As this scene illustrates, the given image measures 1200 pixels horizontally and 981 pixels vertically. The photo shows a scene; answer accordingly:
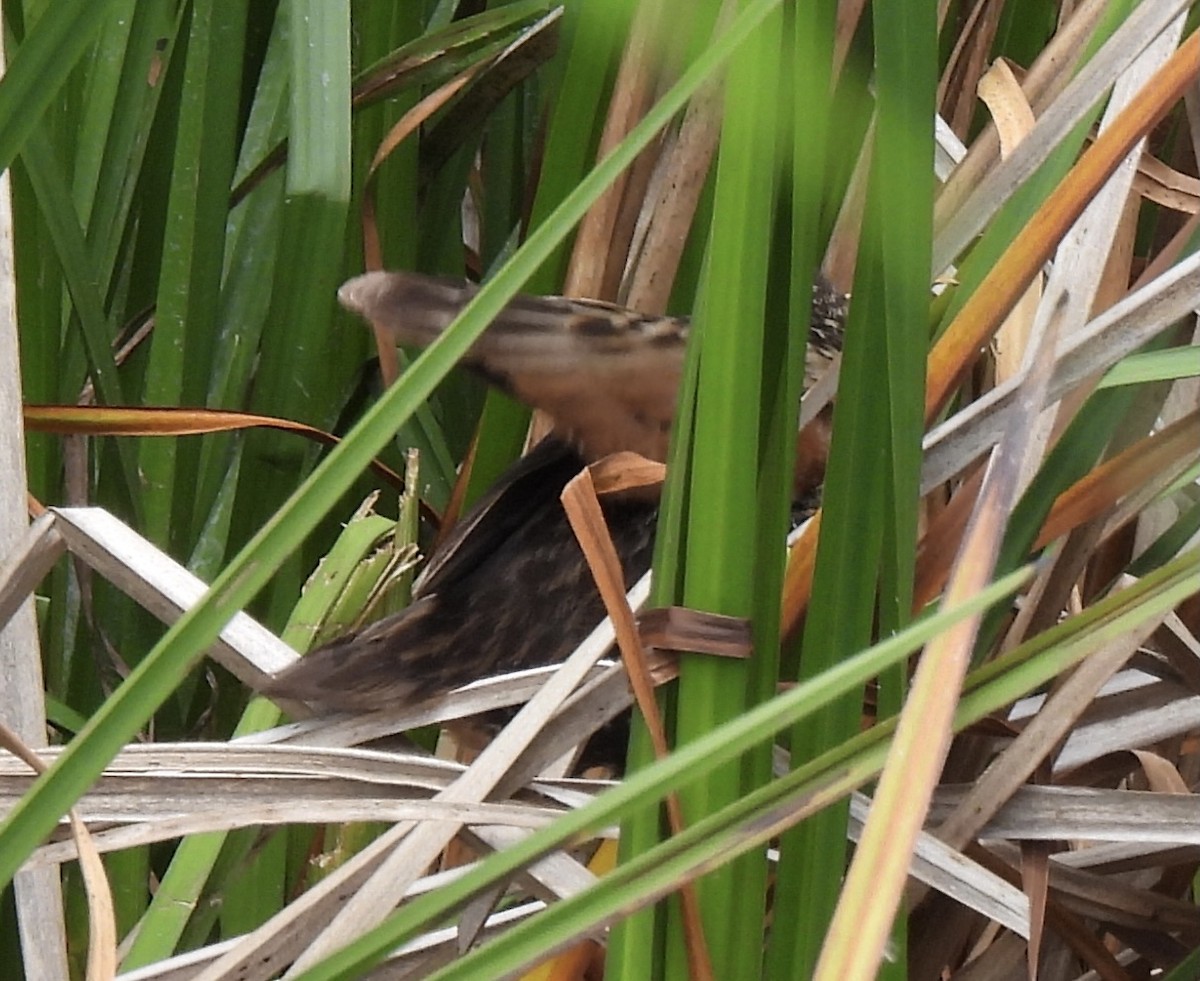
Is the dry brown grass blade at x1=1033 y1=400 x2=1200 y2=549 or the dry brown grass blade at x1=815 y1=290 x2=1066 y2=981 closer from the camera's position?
the dry brown grass blade at x1=815 y1=290 x2=1066 y2=981

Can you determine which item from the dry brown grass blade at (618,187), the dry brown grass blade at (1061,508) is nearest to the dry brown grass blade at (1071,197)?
the dry brown grass blade at (1061,508)

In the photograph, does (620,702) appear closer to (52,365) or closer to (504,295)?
(504,295)

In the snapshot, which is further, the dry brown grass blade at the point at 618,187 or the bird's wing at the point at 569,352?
the dry brown grass blade at the point at 618,187

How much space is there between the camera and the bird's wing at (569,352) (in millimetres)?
437

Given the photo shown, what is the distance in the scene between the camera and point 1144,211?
65 cm

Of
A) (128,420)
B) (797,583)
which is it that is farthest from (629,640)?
(128,420)

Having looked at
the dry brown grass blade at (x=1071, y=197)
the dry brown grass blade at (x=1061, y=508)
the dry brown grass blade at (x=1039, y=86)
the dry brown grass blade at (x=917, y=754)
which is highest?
the dry brown grass blade at (x=1039, y=86)

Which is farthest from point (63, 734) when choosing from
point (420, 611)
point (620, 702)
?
point (620, 702)

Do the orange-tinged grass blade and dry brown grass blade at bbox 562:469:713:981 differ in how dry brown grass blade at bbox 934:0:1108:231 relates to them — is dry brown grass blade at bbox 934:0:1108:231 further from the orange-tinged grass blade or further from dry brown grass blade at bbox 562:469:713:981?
the orange-tinged grass blade

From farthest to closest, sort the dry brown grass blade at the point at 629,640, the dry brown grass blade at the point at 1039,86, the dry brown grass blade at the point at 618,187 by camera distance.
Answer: the dry brown grass blade at the point at 618,187 → the dry brown grass blade at the point at 1039,86 → the dry brown grass blade at the point at 629,640

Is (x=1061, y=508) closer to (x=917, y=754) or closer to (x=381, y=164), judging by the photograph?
(x=917, y=754)

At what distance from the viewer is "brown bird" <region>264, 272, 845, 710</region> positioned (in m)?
0.44

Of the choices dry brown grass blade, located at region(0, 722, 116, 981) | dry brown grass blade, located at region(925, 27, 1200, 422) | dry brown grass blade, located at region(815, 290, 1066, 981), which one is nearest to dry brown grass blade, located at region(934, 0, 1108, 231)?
dry brown grass blade, located at region(925, 27, 1200, 422)

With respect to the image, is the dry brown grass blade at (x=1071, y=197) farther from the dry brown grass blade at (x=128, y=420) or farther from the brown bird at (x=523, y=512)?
the dry brown grass blade at (x=128, y=420)
